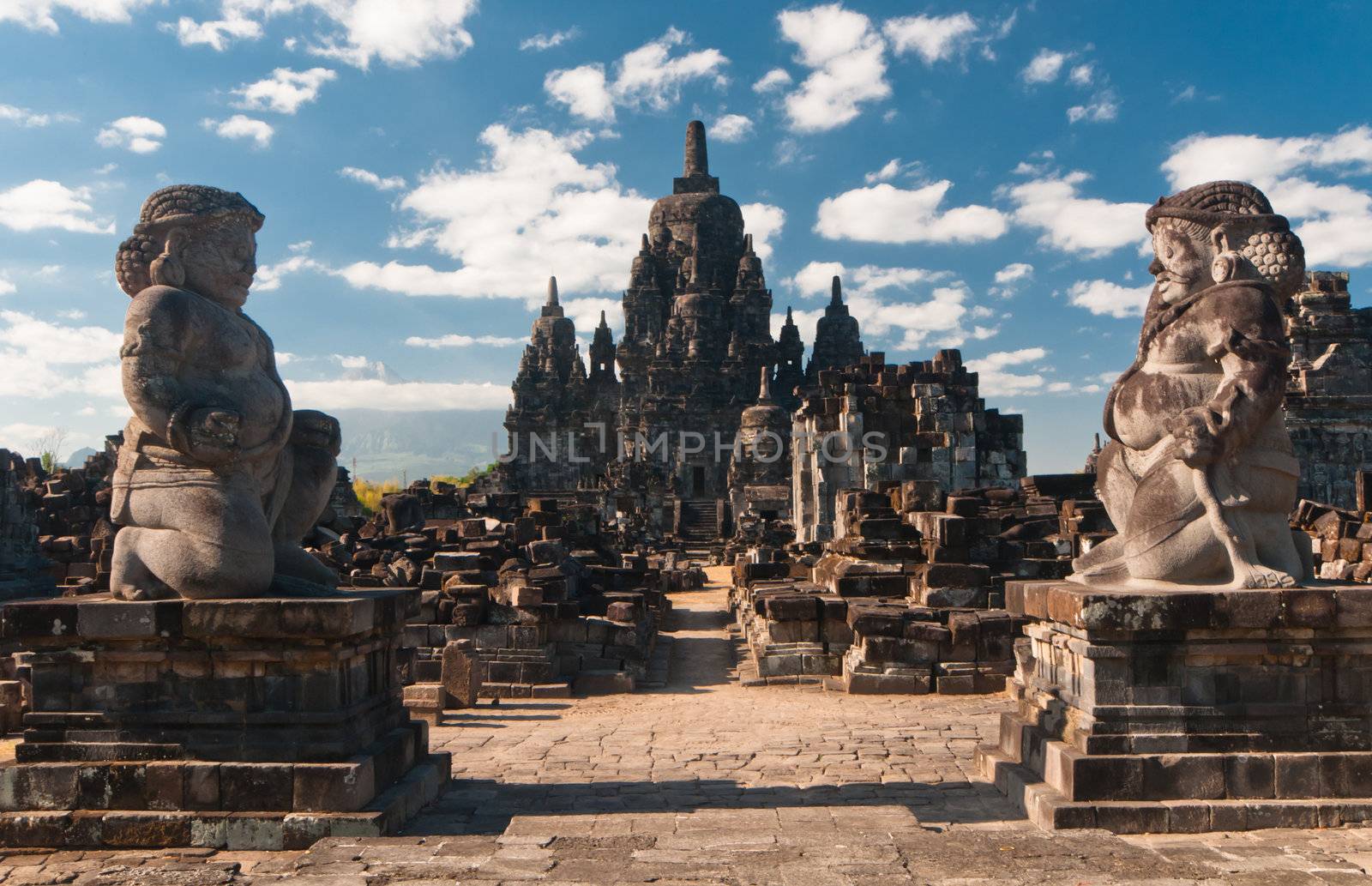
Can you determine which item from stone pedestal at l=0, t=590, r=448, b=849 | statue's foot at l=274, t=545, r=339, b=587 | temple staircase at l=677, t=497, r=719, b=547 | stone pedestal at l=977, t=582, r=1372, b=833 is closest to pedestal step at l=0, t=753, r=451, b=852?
stone pedestal at l=0, t=590, r=448, b=849

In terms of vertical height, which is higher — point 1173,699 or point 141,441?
point 141,441

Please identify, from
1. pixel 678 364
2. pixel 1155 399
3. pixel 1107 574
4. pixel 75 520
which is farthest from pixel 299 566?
pixel 678 364

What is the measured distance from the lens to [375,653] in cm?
568

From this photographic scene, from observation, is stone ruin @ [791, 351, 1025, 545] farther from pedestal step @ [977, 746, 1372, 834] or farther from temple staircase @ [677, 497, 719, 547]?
temple staircase @ [677, 497, 719, 547]

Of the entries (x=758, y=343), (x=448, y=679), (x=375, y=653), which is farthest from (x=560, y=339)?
(x=375, y=653)

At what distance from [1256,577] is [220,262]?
17.6 feet

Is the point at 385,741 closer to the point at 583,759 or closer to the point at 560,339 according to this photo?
the point at 583,759

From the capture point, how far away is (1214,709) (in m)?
4.96

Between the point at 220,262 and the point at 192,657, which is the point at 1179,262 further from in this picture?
the point at 192,657

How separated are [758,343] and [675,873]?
55.1 m

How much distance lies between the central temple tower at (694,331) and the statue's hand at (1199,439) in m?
42.9

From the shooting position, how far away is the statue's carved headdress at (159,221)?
5.54 meters

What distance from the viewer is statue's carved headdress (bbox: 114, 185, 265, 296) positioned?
18.2 feet

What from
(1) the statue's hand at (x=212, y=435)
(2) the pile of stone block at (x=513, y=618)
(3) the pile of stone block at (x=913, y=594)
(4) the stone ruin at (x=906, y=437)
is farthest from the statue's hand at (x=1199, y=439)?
(4) the stone ruin at (x=906, y=437)
